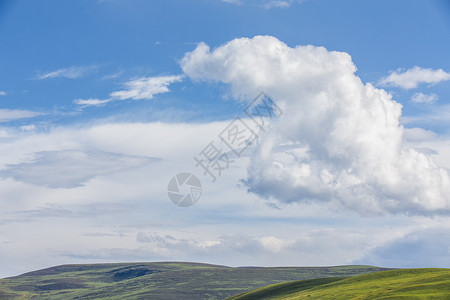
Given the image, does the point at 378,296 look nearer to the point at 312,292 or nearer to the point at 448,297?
the point at 448,297

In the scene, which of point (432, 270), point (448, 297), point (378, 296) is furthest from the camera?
point (432, 270)

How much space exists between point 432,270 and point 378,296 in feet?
200

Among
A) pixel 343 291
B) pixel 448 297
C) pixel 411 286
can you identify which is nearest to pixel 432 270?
pixel 343 291

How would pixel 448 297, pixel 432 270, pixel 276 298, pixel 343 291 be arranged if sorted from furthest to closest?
pixel 276 298 → pixel 432 270 → pixel 343 291 → pixel 448 297

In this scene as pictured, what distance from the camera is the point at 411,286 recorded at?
411ft

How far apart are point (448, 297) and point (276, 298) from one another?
9089 cm

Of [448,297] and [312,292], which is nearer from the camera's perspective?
[448,297]

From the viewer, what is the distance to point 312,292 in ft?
573

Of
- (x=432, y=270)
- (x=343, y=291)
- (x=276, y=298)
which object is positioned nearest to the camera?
(x=343, y=291)

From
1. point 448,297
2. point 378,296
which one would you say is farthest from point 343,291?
point 448,297

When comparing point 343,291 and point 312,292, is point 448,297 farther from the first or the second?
point 312,292

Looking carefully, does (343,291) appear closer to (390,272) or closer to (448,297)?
(390,272)

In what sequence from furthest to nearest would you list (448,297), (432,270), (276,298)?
1. (276,298)
2. (432,270)
3. (448,297)

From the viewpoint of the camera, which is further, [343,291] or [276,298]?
[276,298]
